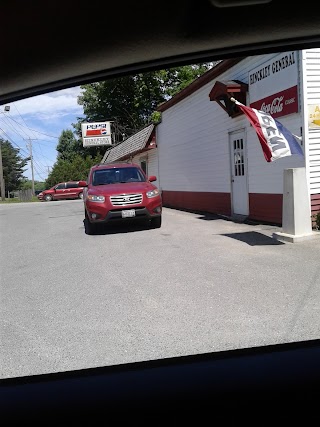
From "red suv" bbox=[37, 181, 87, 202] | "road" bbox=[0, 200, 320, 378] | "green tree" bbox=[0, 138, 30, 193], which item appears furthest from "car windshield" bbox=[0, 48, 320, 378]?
"green tree" bbox=[0, 138, 30, 193]

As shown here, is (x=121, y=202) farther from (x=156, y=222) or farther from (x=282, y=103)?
(x=282, y=103)

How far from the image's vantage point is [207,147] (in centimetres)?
1505

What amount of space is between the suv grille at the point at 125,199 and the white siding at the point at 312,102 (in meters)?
4.02

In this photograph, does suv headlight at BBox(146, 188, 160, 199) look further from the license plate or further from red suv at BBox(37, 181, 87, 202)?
red suv at BBox(37, 181, 87, 202)

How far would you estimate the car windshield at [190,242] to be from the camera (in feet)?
13.7

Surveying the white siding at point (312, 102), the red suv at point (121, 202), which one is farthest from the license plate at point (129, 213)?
the white siding at point (312, 102)

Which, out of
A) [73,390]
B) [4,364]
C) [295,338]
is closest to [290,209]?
[295,338]

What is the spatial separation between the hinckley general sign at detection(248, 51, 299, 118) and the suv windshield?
3.55 metres

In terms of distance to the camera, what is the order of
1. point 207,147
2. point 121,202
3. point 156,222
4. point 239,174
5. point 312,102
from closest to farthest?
1. point 312,102
2. point 121,202
3. point 156,222
4. point 239,174
5. point 207,147

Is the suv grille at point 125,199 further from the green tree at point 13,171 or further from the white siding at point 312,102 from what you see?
the green tree at point 13,171

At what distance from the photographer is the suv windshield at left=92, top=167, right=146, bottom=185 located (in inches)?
477

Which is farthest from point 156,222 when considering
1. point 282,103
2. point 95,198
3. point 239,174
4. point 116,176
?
Answer: point 282,103

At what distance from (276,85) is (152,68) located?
8693 mm

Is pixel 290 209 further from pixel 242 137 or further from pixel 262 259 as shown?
pixel 242 137
